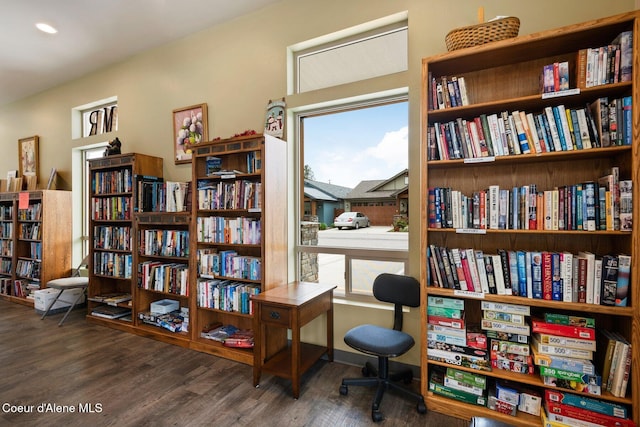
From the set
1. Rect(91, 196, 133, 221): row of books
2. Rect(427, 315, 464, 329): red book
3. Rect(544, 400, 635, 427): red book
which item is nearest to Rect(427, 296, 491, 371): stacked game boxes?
Rect(427, 315, 464, 329): red book

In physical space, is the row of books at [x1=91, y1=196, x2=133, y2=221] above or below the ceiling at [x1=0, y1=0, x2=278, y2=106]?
below

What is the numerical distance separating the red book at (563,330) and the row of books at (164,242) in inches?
121

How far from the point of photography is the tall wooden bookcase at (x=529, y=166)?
1.67 m

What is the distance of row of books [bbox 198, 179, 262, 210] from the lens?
2.89 meters

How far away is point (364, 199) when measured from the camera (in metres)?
2.95

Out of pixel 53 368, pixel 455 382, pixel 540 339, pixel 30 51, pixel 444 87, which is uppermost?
pixel 30 51

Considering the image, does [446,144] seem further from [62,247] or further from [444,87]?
[62,247]

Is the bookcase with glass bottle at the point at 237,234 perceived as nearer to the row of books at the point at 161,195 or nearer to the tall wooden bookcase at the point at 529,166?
the row of books at the point at 161,195

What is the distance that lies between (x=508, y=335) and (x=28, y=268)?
21.4 feet

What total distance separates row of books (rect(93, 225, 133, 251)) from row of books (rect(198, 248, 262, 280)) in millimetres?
1289

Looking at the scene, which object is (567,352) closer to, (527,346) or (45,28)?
(527,346)

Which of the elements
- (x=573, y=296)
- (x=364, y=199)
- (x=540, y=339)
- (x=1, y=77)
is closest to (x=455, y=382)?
(x=540, y=339)

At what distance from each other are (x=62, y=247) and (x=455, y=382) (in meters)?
5.71

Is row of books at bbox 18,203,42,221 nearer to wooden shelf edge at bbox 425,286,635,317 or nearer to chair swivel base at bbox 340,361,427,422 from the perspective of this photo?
chair swivel base at bbox 340,361,427,422
